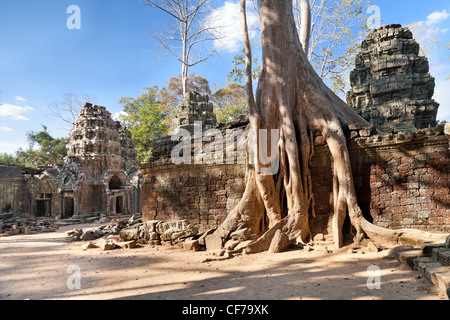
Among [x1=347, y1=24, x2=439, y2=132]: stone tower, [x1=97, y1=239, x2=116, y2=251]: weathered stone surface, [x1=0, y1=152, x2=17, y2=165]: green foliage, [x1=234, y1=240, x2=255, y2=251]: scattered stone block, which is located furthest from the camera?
[x1=0, y1=152, x2=17, y2=165]: green foliage

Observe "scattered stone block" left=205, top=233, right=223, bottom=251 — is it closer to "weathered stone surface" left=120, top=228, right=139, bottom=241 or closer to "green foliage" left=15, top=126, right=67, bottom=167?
"weathered stone surface" left=120, top=228, right=139, bottom=241

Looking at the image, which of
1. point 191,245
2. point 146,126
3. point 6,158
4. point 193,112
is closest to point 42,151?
point 6,158

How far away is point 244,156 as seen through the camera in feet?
21.5

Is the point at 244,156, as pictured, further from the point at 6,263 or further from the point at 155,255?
the point at 6,263

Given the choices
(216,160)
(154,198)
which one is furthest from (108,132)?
(216,160)

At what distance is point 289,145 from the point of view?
580 cm

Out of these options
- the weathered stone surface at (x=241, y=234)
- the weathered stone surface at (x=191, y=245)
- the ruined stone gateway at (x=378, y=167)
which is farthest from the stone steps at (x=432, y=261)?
the weathered stone surface at (x=191, y=245)

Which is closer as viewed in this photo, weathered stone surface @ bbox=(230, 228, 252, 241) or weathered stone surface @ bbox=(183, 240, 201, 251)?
weathered stone surface @ bbox=(230, 228, 252, 241)

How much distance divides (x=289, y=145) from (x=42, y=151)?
32492 mm

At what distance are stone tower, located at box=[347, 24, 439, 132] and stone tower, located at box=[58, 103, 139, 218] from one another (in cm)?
1395

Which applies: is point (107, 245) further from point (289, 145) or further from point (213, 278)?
point (289, 145)

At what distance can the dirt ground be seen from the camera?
117 inches

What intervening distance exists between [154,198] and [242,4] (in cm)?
557

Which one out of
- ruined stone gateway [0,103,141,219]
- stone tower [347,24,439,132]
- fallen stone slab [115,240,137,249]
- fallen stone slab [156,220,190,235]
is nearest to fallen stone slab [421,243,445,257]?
fallen stone slab [156,220,190,235]
